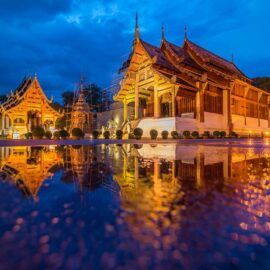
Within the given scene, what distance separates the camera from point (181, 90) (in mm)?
21609

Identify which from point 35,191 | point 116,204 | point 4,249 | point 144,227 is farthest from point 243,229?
point 35,191

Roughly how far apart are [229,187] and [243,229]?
1.53 metres

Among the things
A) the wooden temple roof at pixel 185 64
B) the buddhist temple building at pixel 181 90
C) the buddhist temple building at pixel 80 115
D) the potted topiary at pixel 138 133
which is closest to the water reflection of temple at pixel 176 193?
the buddhist temple building at pixel 181 90

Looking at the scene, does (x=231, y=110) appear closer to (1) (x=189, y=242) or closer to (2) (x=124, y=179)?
(2) (x=124, y=179)

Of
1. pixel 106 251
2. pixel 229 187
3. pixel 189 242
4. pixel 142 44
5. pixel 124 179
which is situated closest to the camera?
pixel 106 251

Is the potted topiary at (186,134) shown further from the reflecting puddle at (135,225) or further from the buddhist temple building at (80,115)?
the reflecting puddle at (135,225)

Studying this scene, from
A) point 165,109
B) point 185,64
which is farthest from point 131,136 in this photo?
point 185,64

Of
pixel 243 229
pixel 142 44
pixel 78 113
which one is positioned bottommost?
pixel 243 229

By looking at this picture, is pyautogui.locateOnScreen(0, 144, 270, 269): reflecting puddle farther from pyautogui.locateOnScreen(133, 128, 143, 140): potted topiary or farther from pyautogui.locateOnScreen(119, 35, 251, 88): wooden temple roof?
pyautogui.locateOnScreen(119, 35, 251, 88): wooden temple roof

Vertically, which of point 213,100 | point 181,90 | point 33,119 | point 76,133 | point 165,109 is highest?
point 181,90

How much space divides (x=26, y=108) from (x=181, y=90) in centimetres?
2138

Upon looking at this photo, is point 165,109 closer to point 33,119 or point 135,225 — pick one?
point 33,119

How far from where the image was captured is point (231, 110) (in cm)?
2838

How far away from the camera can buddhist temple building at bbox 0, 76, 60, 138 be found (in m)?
28.8
